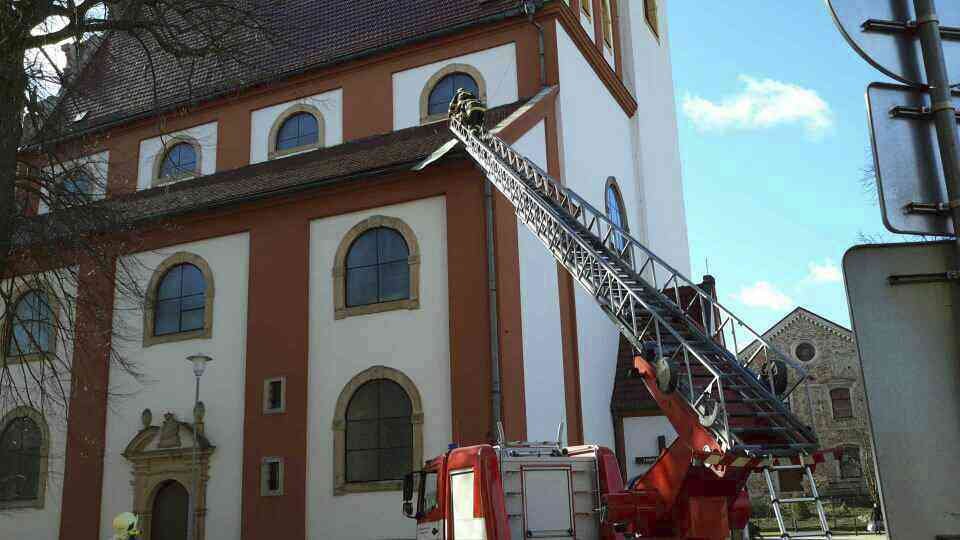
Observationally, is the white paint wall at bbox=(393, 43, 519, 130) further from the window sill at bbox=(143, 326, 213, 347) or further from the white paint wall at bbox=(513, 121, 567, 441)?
the window sill at bbox=(143, 326, 213, 347)

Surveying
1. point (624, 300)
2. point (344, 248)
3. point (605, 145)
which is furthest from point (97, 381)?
point (624, 300)

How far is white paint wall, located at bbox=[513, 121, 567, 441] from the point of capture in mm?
16594

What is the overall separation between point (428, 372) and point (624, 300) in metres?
7.08

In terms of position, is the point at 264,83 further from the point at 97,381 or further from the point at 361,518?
the point at 361,518

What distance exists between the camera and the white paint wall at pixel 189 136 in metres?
23.1

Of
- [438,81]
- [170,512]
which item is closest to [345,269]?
[438,81]

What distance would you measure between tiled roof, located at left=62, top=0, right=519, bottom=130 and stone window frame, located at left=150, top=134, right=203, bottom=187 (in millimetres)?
952

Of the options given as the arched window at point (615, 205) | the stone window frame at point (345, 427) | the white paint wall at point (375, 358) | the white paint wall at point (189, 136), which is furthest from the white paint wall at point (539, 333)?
the white paint wall at point (189, 136)

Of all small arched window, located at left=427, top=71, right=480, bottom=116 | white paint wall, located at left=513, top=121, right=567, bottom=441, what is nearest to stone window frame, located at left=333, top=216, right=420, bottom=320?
white paint wall, located at left=513, top=121, right=567, bottom=441

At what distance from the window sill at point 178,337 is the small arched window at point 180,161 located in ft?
16.2

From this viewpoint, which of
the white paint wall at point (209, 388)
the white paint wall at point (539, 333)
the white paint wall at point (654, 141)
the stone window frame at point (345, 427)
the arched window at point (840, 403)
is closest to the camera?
the white paint wall at point (539, 333)

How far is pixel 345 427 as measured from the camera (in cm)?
1748

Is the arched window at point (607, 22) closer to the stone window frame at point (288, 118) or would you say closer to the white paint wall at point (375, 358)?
the stone window frame at point (288, 118)

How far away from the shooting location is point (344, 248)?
18.5 meters
